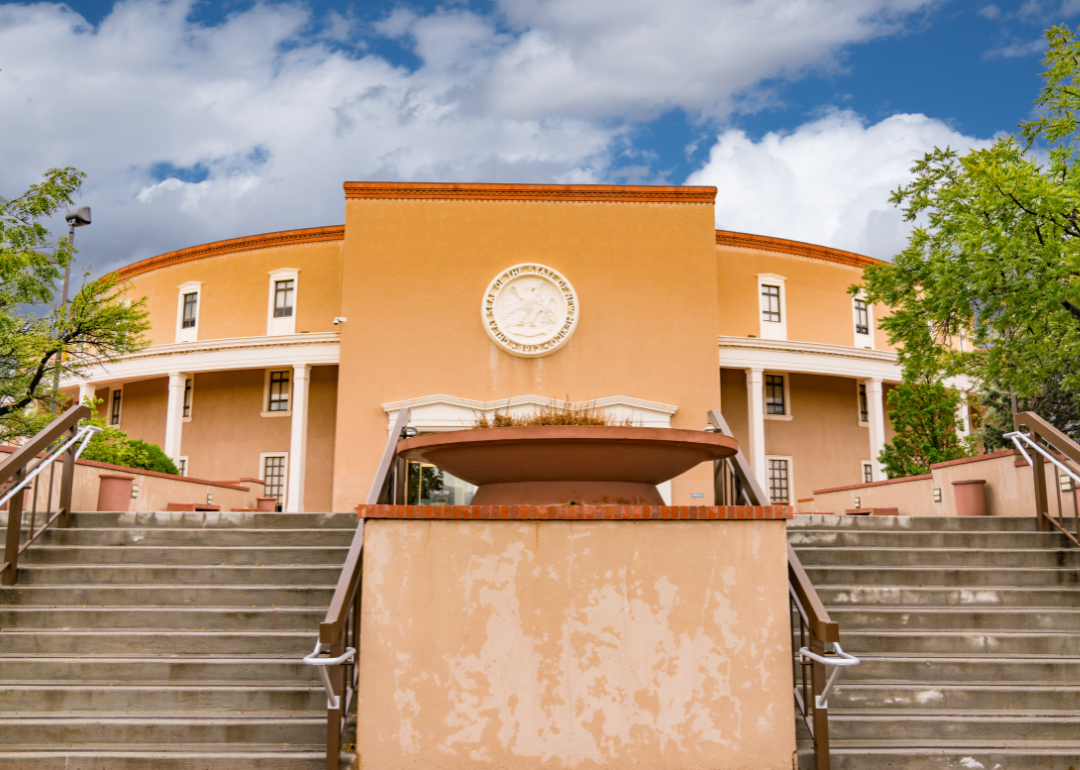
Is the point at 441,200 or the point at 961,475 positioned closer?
the point at 961,475

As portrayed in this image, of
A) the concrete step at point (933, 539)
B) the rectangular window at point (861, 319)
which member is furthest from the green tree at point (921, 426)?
the concrete step at point (933, 539)

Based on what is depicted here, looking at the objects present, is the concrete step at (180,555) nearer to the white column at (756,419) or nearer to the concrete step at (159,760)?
the concrete step at (159,760)

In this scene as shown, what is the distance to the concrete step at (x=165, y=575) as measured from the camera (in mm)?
7008

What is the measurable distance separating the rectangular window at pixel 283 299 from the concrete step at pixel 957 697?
75.7 feet

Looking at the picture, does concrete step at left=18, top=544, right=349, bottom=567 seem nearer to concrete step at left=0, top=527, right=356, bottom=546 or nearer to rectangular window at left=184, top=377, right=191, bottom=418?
concrete step at left=0, top=527, right=356, bottom=546

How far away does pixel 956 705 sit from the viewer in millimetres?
5789

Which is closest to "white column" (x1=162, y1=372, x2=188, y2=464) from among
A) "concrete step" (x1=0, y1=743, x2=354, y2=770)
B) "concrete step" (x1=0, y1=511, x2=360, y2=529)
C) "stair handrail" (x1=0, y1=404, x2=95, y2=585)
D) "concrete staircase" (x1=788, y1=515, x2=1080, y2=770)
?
"concrete step" (x1=0, y1=511, x2=360, y2=529)

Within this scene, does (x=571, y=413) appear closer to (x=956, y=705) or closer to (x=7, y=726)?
(x=956, y=705)

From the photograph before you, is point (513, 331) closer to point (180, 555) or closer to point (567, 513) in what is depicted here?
point (180, 555)

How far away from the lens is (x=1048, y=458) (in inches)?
319

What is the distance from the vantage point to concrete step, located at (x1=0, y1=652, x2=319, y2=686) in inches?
231

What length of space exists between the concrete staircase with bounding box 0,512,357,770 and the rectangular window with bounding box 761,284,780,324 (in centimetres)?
2081

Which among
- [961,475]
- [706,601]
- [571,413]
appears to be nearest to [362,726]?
[706,601]

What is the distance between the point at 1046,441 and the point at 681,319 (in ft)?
41.8
